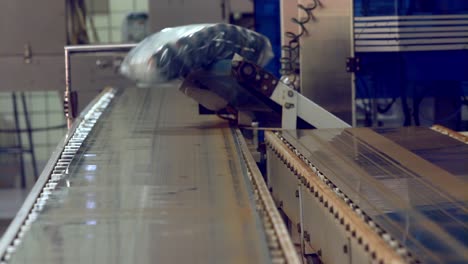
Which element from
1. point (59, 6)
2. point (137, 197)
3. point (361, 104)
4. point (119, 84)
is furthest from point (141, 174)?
point (59, 6)

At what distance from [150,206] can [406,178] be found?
919mm

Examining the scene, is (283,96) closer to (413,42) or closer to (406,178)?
(406,178)

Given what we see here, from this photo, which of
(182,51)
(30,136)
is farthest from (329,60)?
(30,136)

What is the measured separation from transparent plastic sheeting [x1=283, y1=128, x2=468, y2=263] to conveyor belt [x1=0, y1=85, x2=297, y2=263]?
0.29 meters

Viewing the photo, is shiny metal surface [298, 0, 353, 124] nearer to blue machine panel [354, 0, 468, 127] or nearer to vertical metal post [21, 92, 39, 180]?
blue machine panel [354, 0, 468, 127]

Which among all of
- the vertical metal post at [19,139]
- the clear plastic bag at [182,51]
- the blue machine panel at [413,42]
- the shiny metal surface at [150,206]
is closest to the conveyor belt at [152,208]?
the shiny metal surface at [150,206]

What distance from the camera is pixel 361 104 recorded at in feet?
18.0

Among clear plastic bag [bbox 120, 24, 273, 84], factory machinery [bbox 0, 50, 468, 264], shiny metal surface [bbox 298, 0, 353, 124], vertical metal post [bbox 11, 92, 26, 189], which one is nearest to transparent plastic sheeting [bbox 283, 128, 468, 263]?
factory machinery [bbox 0, 50, 468, 264]

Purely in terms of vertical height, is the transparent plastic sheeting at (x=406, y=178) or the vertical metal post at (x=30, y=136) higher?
the transparent plastic sheeting at (x=406, y=178)

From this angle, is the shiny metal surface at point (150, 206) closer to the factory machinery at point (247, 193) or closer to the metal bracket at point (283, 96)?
the factory machinery at point (247, 193)

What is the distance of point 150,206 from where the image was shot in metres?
2.47

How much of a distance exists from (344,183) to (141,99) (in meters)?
2.52

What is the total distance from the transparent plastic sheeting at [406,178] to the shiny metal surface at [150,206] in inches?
12.3

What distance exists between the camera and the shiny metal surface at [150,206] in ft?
6.71
